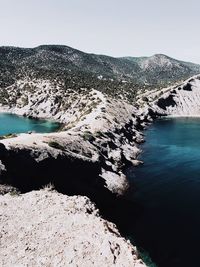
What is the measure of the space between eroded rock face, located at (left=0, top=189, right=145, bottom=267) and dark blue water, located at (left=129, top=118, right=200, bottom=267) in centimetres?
1002

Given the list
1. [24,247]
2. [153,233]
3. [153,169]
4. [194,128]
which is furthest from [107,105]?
[24,247]

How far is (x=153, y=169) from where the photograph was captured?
9175 cm

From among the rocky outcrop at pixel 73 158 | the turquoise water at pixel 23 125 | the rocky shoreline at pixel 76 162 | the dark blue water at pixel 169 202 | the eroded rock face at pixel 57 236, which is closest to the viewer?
the eroded rock face at pixel 57 236

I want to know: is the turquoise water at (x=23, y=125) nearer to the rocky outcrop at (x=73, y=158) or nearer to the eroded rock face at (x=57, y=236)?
the rocky outcrop at (x=73, y=158)

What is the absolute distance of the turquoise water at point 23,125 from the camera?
153 meters

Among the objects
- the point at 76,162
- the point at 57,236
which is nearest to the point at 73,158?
the point at 76,162

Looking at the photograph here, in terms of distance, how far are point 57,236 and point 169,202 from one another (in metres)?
31.7

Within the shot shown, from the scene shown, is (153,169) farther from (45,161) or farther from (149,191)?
(45,161)

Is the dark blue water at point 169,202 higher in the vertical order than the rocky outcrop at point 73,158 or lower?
lower

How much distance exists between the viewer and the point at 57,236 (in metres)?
44.4

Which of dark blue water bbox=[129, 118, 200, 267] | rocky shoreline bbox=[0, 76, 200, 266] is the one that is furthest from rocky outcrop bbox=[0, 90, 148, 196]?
dark blue water bbox=[129, 118, 200, 267]

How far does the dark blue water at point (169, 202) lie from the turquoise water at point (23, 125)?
5396 centimetres

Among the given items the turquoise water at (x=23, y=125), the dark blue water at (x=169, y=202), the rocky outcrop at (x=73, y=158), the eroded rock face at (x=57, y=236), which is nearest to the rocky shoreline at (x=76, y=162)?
the rocky outcrop at (x=73, y=158)

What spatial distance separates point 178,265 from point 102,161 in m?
39.4
